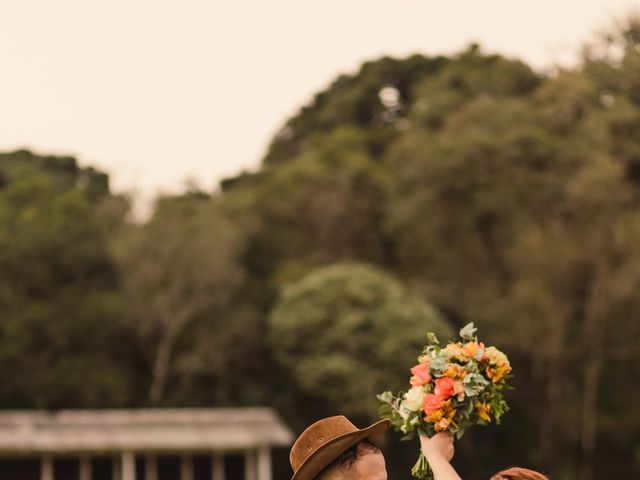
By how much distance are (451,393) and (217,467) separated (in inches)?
1055

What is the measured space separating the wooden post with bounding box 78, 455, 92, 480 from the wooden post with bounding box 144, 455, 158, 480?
134cm

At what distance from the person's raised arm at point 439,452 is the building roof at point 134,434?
1029 inches

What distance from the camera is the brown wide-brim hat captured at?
13.1ft

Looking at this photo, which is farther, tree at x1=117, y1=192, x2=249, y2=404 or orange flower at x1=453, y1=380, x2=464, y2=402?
tree at x1=117, y1=192, x2=249, y2=404

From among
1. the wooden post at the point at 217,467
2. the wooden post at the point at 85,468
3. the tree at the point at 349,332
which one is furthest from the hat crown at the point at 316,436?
the tree at the point at 349,332

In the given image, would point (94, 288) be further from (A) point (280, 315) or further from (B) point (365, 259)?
(B) point (365, 259)

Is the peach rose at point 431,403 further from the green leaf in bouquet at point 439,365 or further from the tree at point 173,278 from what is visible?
the tree at point 173,278

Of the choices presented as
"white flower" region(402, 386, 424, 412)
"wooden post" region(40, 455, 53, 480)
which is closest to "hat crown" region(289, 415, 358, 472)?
"white flower" region(402, 386, 424, 412)

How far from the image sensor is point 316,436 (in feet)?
13.4

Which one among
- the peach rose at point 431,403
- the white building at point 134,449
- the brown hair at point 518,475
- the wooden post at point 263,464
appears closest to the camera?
the peach rose at point 431,403

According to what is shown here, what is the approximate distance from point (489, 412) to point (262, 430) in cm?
2702

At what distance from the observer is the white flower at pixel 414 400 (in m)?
4.02

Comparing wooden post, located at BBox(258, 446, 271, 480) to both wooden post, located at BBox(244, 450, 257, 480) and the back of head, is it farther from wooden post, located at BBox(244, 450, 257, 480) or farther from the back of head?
the back of head

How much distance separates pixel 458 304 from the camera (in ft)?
128
